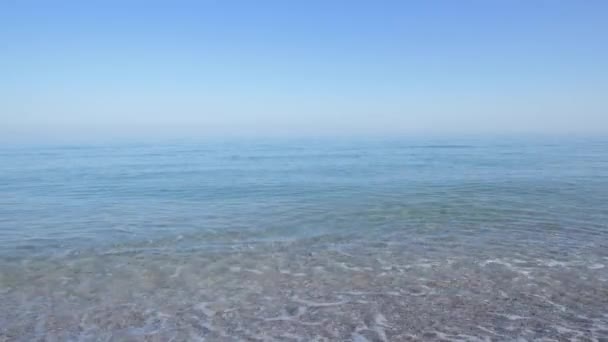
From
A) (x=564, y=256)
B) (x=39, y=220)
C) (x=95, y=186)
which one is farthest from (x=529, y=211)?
(x=95, y=186)

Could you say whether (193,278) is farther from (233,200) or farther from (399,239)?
(233,200)

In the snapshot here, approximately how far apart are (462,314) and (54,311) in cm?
863

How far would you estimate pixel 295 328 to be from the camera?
8164 mm

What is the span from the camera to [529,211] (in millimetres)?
18344

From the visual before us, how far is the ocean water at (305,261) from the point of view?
823 centimetres

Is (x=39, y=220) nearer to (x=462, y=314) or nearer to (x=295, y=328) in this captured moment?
(x=295, y=328)

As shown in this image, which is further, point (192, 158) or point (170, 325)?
point (192, 158)

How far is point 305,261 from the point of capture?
1212cm

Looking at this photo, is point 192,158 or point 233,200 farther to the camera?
point 192,158

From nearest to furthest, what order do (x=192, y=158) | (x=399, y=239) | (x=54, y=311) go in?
(x=54, y=311)
(x=399, y=239)
(x=192, y=158)

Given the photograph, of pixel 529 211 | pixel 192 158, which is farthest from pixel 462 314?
pixel 192 158

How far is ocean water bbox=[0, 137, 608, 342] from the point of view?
8234mm

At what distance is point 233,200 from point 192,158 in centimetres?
Result: 2238

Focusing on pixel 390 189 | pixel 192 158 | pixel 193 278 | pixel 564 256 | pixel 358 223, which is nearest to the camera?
pixel 193 278
